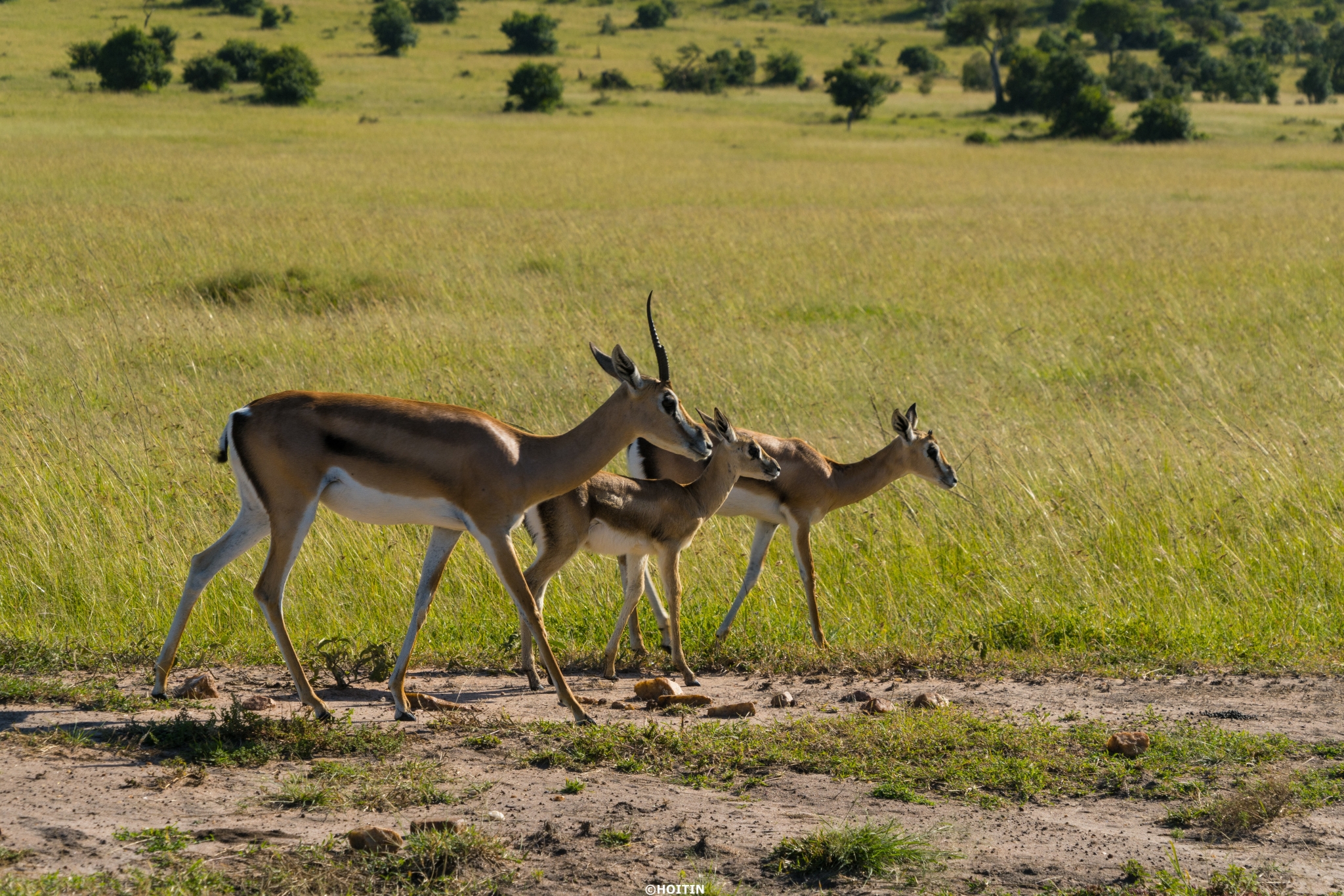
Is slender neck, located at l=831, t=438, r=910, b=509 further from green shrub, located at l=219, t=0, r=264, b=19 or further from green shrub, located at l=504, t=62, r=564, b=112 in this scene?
green shrub, located at l=219, t=0, r=264, b=19

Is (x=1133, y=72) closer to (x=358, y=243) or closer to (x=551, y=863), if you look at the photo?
(x=358, y=243)

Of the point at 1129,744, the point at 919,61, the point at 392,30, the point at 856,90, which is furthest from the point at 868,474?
the point at 919,61

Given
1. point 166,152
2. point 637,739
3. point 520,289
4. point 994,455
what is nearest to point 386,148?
point 166,152

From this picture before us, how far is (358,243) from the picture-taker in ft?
65.7

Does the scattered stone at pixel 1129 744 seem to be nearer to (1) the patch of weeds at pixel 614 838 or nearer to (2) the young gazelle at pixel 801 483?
(2) the young gazelle at pixel 801 483

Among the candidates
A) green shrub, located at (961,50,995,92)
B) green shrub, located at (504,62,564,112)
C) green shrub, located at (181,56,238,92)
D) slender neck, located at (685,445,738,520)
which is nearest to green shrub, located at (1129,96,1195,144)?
green shrub, located at (504,62,564,112)

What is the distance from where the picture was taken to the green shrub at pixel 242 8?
100 meters

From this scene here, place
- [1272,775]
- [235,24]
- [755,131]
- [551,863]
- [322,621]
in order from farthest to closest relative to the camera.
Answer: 1. [235,24]
2. [755,131]
3. [322,621]
4. [1272,775]
5. [551,863]

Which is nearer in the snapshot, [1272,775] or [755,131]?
[1272,775]

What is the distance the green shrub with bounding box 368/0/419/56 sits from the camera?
8456 centimetres

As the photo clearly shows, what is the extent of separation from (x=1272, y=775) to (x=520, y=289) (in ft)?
43.0

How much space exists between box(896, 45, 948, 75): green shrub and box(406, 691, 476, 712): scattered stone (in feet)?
317

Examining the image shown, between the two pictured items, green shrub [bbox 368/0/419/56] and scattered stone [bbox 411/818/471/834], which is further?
green shrub [bbox 368/0/419/56]

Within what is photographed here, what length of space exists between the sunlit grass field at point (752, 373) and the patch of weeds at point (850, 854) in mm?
2263
